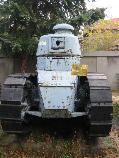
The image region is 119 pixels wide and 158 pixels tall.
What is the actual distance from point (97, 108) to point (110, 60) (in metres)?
11.0

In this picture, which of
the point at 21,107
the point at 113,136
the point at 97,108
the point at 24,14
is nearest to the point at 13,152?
the point at 21,107

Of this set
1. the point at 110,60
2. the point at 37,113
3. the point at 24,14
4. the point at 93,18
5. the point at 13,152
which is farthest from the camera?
the point at 110,60

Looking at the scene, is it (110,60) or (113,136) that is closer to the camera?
(113,136)

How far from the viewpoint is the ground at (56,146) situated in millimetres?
6910

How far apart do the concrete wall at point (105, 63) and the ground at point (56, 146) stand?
31.3ft


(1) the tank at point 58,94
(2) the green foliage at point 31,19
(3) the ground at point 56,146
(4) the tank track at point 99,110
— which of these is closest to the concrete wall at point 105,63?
(2) the green foliage at point 31,19

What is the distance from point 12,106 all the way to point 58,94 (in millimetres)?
818

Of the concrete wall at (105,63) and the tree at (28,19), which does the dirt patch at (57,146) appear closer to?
the tree at (28,19)

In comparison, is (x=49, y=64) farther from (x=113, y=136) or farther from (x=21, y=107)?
(x=113, y=136)

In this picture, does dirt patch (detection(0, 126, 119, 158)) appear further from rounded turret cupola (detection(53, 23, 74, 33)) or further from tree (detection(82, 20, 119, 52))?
tree (detection(82, 20, 119, 52))

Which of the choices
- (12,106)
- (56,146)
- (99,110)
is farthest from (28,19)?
(99,110)

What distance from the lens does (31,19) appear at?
49.4 feet

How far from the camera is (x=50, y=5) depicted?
1608cm

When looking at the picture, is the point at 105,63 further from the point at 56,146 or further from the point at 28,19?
the point at 56,146
